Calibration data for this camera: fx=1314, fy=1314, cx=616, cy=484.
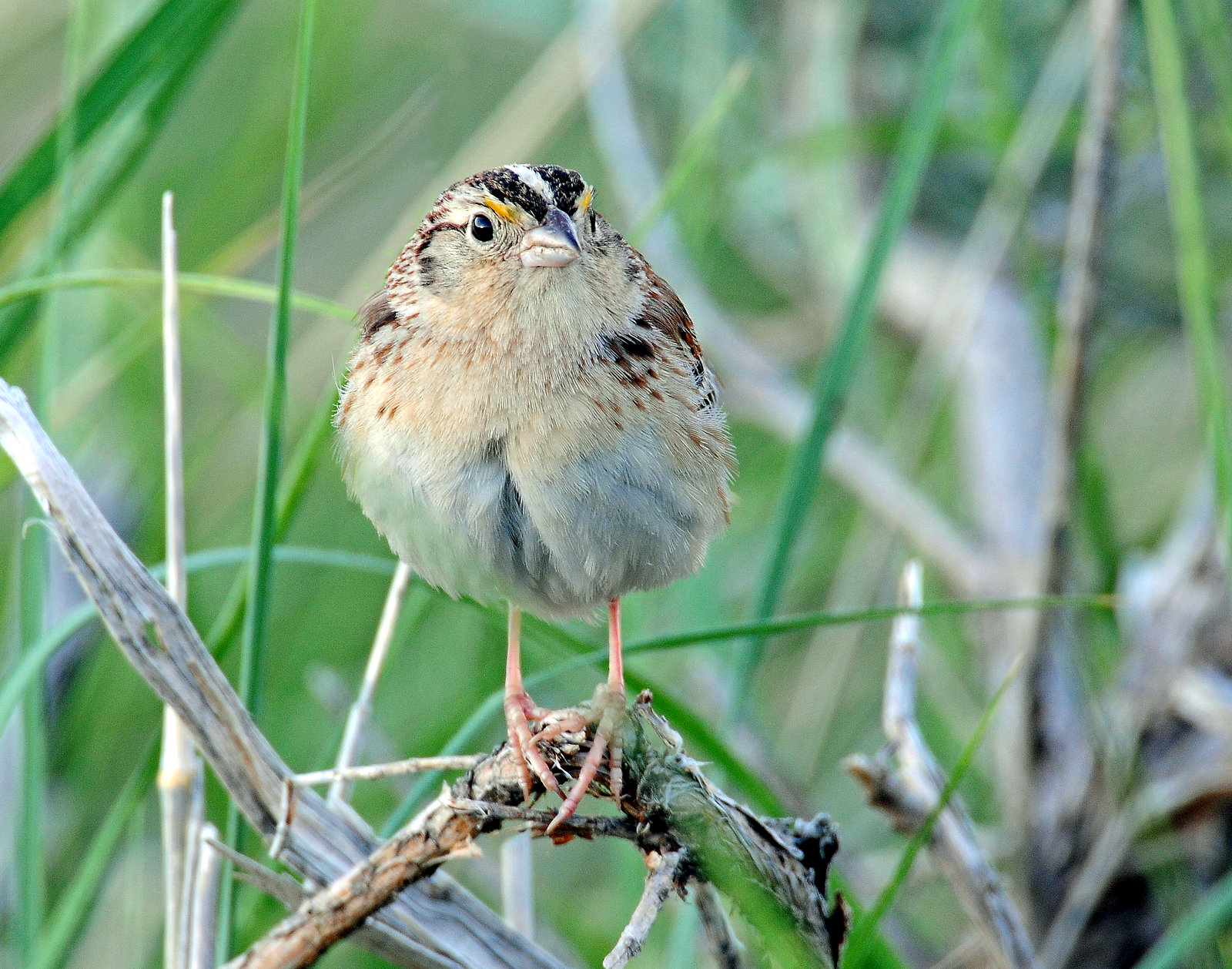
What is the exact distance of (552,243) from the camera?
6.86 feet

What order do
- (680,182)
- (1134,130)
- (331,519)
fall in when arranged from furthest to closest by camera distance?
(331,519) < (1134,130) < (680,182)

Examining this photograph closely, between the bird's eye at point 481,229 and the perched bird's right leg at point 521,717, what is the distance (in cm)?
63

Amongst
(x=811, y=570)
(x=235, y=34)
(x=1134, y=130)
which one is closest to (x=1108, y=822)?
(x=811, y=570)

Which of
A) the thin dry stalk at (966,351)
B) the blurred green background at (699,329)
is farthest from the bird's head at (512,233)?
the thin dry stalk at (966,351)

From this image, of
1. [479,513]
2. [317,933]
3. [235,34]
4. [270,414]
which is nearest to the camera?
[317,933]

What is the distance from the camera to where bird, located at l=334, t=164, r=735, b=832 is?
205 centimetres

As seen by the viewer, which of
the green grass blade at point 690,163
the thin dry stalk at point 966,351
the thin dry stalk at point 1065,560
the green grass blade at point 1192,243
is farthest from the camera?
the thin dry stalk at point 966,351

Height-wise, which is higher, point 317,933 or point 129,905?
point 317,933

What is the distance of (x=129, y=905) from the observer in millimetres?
2814

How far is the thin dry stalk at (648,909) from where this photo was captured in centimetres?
143

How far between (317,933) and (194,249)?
2559mm

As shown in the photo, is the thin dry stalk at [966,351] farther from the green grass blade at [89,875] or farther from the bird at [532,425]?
the green grass blade at [89,875]

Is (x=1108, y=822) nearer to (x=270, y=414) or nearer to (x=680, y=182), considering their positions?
(x=680, y=182)

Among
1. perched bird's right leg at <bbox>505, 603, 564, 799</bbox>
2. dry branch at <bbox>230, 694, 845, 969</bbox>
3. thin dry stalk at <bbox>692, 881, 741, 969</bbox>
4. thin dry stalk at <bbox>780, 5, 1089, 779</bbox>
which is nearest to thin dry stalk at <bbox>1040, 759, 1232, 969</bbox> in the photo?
thin dry stalk at <bbox>780, 5, 1089, 779</bbox>
